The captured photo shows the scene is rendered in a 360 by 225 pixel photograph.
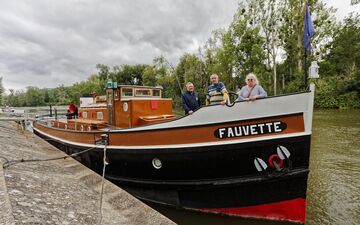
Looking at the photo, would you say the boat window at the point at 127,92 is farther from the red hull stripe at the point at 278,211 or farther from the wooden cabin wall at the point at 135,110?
the red hull stripe at the point at 278,211

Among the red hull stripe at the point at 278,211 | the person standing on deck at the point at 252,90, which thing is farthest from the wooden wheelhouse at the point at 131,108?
the red hull stripe at the point at 278,211

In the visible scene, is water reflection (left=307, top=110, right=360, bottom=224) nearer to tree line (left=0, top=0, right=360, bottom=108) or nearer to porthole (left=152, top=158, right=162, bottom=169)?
porthole (left=152, top=158, right=162, bottom=169)

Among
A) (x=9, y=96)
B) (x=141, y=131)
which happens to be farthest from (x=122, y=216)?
(x=9, y=96)

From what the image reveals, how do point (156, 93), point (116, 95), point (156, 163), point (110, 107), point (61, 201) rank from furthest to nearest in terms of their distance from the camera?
point (156, 93) → point (110, 107) → point (116, 95) → point (156, 163) → point (61, 201)

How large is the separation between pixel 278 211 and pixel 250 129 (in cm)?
170

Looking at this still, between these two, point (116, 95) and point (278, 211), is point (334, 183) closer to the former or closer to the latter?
point (278, 211)

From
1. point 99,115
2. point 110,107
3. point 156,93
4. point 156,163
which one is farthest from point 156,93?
point 156,163

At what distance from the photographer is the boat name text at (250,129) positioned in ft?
13.5

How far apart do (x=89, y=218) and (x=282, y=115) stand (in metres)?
3.45

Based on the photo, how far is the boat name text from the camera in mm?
4109

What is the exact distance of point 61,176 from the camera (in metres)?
4.97

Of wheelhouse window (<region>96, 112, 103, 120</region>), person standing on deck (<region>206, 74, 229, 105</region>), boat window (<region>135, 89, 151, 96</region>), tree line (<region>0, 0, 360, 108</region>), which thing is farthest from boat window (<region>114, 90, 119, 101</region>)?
tree line (<region>0, 0, 360, 108</region>)

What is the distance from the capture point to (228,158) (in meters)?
4.41

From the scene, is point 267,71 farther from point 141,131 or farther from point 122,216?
point 122,216
